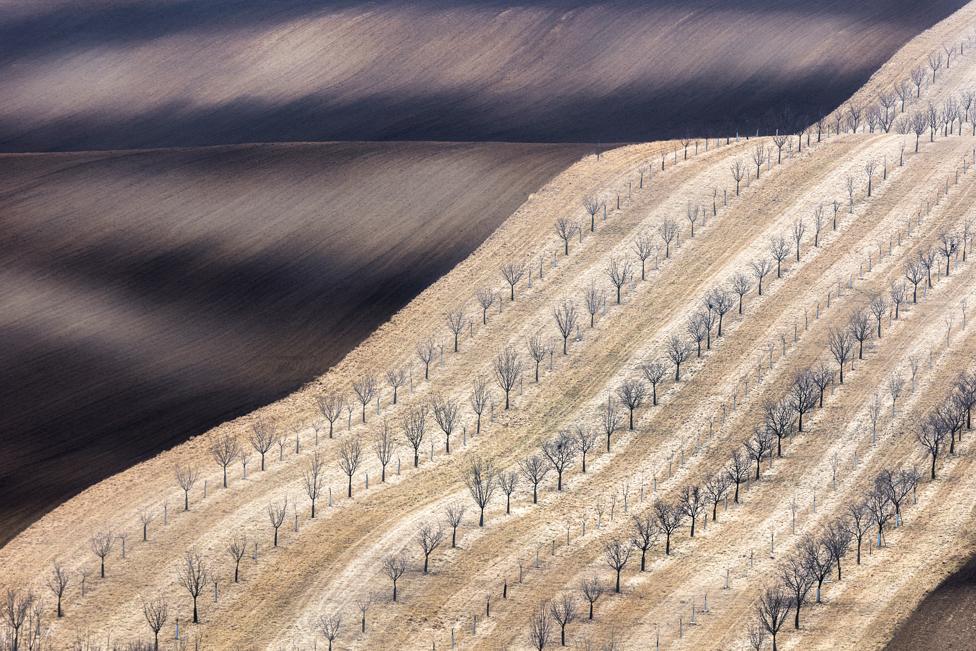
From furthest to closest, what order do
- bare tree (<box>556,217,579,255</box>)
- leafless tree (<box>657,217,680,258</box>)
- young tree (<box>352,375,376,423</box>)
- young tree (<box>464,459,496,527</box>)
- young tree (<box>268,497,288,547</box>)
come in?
bare tree (<box>556,217,579,255</box>)
leafless tree (<box>657,217,680,258</box>)
young tree (<box>352,375,376,423</box>)
young tree (<box>464,459,496,527</box>)
young tree (<box>268,497,288,547</box>)

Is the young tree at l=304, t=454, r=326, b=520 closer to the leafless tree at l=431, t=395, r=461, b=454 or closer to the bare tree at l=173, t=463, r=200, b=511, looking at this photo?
the bare tree at l=173, t=463, r=200, b=511

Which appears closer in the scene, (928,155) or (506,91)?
(928,155)

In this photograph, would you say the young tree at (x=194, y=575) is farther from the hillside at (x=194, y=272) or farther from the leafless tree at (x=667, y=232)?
the leafless tree at (x=667, y=232)

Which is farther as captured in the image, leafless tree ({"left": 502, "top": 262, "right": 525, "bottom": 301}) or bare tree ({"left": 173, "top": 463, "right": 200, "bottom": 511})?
leafless tree ({"left": 502, "top": 262, "right": 525, "bottom": 301})

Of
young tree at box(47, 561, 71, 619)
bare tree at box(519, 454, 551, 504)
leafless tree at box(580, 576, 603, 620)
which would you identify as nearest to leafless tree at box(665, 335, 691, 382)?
bare tree at box(519, 454, 551, 504)

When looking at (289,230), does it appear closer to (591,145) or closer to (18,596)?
(591,145)

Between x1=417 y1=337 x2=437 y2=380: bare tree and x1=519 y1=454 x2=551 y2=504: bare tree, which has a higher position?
x1=417 y1=337 x2=437 y2=380: bare tree

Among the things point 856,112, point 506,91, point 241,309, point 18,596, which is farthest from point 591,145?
point 18,596

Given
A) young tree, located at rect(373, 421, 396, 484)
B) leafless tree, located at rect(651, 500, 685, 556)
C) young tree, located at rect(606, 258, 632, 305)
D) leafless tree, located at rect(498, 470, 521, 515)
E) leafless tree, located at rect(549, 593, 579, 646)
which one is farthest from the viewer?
young tree, located at rect(606, 258, 632, 305)
